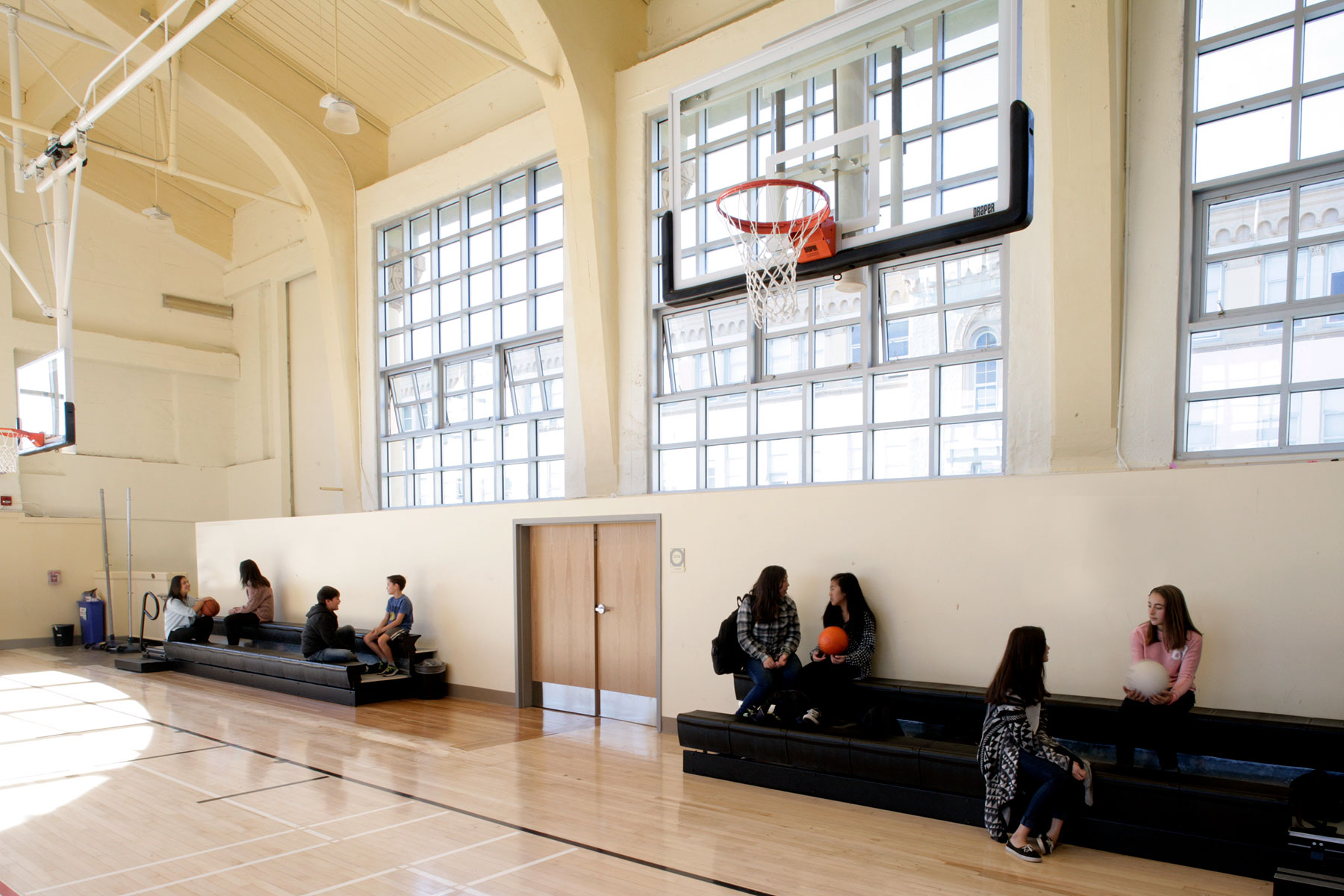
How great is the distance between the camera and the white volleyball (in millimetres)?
4930

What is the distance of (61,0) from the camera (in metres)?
10.5

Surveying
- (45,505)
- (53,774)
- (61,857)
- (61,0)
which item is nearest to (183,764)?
(53,774)

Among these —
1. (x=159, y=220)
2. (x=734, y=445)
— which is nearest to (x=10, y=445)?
(x=159, y=220)

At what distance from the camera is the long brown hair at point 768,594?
6.45 meters

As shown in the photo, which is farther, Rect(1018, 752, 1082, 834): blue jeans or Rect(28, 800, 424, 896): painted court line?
Rect(1018, 752, 1082, 834): blue jeans

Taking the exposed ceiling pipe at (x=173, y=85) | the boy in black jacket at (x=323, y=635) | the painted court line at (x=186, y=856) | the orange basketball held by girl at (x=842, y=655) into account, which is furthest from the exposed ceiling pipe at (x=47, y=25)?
the orange basketball held by girl at (x=842, y=655)

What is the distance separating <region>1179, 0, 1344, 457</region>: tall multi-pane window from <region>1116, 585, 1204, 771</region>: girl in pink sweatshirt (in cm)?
165

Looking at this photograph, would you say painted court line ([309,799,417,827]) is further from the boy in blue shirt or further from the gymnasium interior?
the boy in blue shirt

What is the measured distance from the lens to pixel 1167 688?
500 centimetres

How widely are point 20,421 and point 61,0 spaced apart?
6900 millimetres

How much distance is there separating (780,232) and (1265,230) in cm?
338

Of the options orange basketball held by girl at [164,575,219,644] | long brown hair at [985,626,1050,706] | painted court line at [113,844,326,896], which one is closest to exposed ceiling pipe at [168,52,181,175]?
orange basketball held by girl at [164,575,219,644]

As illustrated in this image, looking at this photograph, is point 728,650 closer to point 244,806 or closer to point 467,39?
point 244,806

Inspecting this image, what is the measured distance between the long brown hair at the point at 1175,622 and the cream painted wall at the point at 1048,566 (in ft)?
1.32
